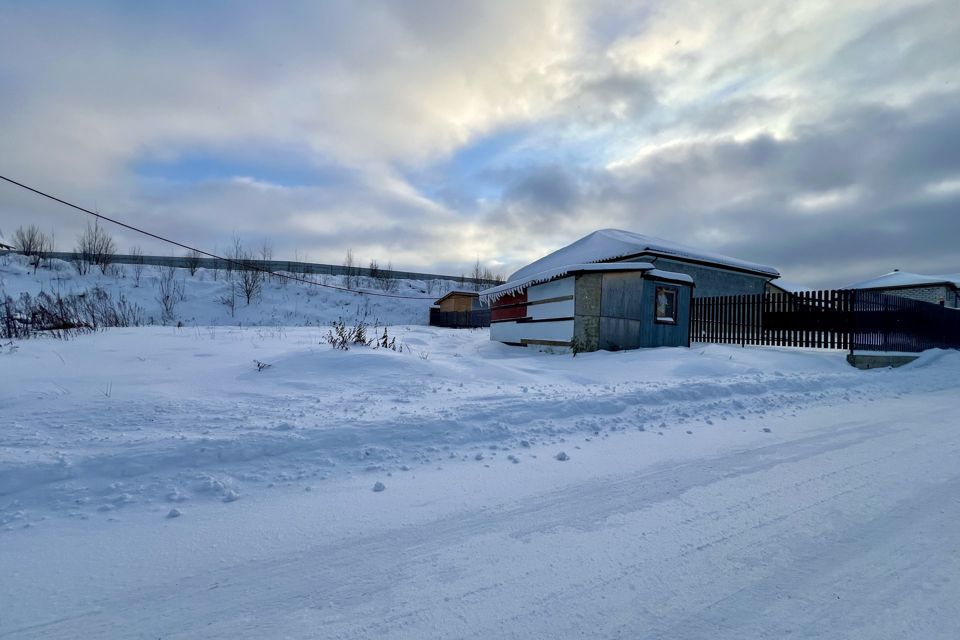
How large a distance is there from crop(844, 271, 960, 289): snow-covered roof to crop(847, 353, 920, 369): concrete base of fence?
27.7 meters

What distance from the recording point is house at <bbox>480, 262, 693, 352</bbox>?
10.5m

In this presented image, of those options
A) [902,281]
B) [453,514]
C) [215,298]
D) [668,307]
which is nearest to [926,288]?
[902,281]

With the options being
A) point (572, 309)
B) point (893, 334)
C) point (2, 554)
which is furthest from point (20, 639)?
point (893, 334)

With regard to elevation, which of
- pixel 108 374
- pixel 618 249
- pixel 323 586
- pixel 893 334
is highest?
pixel 618 249

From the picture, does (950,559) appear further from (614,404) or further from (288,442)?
(288,442)

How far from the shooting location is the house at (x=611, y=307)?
10523 mm

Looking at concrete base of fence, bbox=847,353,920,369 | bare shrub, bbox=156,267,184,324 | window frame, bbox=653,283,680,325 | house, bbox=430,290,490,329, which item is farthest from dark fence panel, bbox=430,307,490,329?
concrete base of fence, bbox=847,353,920,369

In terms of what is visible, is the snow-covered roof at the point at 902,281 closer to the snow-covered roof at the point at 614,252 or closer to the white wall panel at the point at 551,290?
the snow-covered roof at the point at 614,252

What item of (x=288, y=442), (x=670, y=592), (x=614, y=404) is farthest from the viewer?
(x=614, y=404)

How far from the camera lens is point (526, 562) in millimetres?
2064

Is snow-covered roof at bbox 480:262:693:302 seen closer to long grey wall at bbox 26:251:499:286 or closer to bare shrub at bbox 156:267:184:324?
bare shrub at bbox 156:267:184:324

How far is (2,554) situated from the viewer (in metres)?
2.03

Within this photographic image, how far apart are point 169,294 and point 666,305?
33898 millimetres

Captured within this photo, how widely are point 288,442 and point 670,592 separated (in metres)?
2.80
